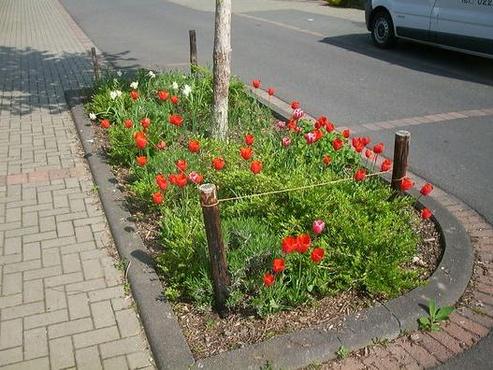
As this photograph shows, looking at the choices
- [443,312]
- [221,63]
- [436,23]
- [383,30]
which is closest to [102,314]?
[443,312]

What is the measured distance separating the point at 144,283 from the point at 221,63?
2.83 metres

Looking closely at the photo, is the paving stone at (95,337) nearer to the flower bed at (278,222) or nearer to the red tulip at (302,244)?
the flower bed at (278,222)

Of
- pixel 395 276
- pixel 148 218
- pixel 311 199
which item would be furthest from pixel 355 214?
pixel 148 218

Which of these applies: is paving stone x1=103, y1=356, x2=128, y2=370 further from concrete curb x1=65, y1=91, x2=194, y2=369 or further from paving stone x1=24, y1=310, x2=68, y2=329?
paving stone x1=24, y1=310, x2=68, y2=329

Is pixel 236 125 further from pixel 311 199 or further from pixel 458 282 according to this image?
pixel 458 282

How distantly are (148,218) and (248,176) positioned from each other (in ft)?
3.11

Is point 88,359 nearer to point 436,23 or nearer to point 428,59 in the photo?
point 436,23

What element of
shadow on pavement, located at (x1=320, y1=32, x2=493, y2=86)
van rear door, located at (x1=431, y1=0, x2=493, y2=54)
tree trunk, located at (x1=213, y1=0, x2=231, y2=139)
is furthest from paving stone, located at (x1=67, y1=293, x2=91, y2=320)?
van rear door, located at (x1=431, y1=0, x2=493, y2=54)

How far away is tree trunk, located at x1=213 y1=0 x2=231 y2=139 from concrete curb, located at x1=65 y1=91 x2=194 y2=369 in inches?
52.7

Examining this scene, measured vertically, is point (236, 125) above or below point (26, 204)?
above

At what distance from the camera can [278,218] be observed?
12.2 feet

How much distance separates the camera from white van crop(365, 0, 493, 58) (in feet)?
28.1

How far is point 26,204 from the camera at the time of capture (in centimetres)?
461

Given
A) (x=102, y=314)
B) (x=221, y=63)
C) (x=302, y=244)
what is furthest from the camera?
(x=221, y=63)
